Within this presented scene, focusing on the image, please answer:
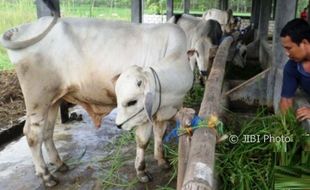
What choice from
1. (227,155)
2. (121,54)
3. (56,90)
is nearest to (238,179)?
(227,155)

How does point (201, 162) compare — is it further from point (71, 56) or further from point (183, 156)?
point (71, 56)

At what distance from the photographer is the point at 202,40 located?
233 inches

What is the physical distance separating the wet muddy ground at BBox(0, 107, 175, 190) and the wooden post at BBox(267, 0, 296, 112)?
1.70m

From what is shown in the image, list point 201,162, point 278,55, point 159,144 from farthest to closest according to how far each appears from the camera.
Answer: point 278,55 < point 159,144 < point 201,162

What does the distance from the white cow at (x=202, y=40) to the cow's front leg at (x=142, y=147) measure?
261cm

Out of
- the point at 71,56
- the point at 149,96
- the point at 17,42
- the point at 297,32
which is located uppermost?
the point at 297,32

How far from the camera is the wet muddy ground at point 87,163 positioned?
10.8 ft

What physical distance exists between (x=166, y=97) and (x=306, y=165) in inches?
48.0

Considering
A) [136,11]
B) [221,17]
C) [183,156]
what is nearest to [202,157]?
[183,156]

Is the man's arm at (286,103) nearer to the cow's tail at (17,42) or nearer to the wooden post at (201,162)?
the wooden post at (201,162)

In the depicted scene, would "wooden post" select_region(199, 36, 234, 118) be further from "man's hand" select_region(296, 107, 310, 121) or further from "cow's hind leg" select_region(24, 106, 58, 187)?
"cow's hind leg" select_region(24, 106, 58, 187)

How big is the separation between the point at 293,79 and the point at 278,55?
139cm

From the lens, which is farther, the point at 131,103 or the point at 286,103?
the point at 286,103

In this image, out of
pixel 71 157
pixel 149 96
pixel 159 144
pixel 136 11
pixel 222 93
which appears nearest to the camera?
pixel 149 96
